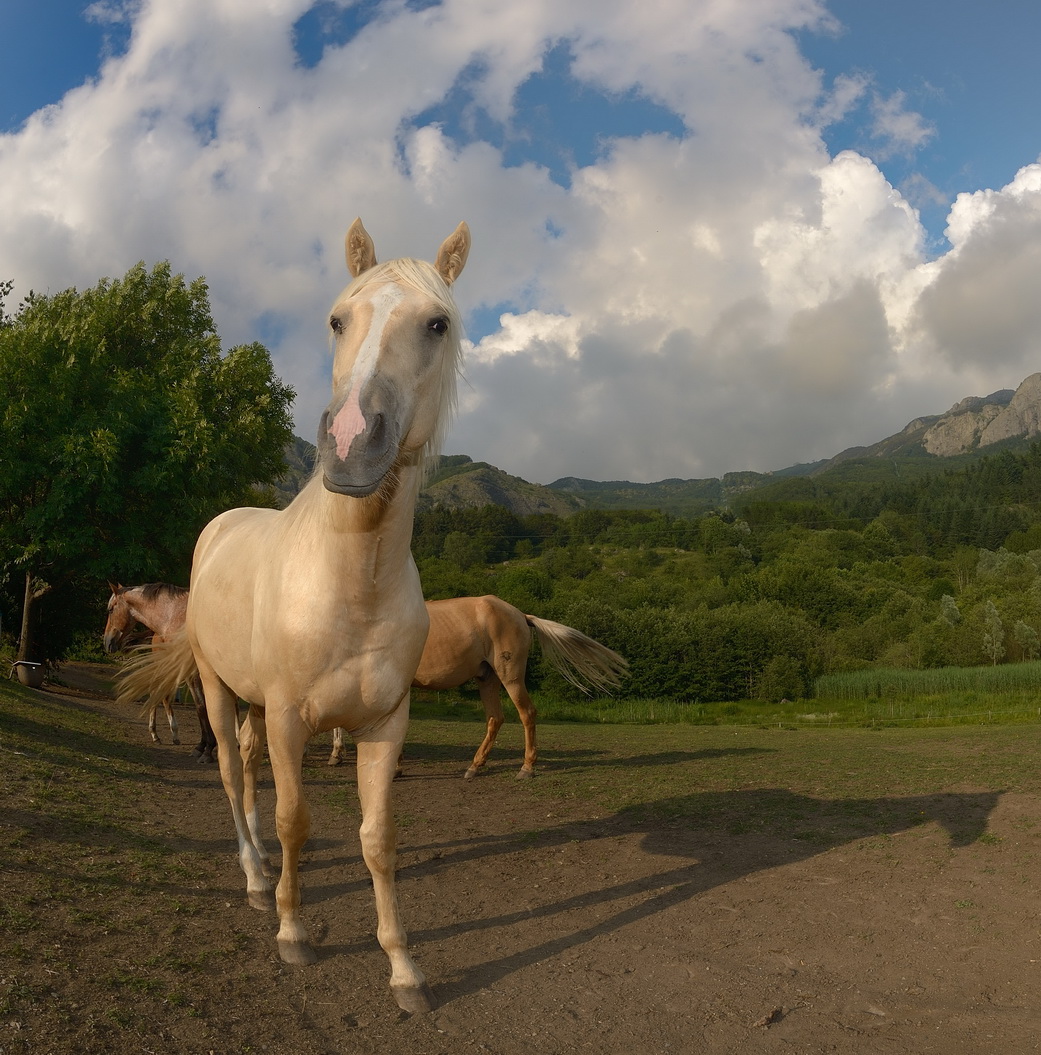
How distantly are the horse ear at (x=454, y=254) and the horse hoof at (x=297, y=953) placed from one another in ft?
10.4

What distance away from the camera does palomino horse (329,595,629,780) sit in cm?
943

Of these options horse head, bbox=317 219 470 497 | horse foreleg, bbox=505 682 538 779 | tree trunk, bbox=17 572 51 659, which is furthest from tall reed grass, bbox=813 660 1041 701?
horse head, bbox=317 219 470 497

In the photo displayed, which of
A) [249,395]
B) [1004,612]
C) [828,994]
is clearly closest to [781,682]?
[1004,612]

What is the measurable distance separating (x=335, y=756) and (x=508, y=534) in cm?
8045

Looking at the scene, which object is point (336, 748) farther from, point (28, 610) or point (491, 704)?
point (28, 610)

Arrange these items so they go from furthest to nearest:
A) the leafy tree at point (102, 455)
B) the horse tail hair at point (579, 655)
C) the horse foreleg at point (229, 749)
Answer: the leafy tree at point (102, 455)
the horse tail hair at point (579, 655)
the horse foreleg at point (229, 749)

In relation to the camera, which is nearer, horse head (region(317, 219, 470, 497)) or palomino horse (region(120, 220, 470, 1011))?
horse head (region(317, 219, 470, 497))

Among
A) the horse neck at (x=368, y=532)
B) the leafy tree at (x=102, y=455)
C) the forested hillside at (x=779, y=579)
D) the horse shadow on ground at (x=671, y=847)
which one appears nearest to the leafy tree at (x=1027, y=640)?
the forested hillside at (x=779, y=579)

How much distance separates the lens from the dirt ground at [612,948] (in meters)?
3.08

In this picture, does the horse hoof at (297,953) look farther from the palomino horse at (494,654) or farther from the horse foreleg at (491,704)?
the horse foreleg at (491,704)

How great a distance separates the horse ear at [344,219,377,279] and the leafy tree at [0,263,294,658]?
41.7ft

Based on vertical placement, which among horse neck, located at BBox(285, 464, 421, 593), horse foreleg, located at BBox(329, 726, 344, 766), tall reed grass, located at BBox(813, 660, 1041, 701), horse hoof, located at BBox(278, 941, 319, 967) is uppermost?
horse neck, located at BBox(285, 464, 421, 593)

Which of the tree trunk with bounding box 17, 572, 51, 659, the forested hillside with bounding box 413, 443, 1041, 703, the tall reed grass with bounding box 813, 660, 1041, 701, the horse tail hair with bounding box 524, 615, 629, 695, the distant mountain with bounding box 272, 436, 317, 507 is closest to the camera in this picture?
the distant mountain with bounding box 272, 436, 317, 507

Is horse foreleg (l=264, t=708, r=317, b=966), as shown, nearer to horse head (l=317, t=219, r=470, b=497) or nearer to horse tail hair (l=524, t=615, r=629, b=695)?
horse head (l=317, t=219, r=470, b=497)
